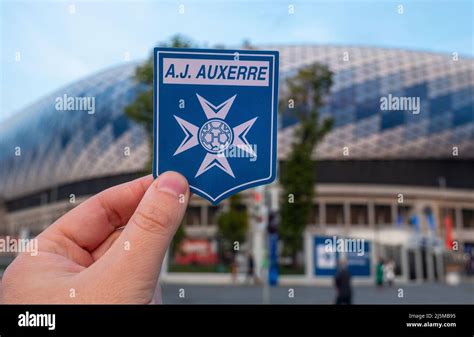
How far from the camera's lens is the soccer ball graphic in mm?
1546

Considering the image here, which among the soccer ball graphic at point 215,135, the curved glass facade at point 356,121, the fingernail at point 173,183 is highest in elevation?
the curved glass facade at point 356,121

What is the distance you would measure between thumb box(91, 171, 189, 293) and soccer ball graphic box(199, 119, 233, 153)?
142mm

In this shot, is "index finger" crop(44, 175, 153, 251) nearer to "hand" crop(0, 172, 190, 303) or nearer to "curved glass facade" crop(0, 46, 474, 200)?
"hand" crop(0, 172, 190, 303)

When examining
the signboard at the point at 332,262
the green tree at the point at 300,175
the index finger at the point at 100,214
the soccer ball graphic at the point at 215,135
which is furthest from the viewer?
the green tree at the point at 300,175

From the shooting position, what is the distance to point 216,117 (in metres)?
1.58

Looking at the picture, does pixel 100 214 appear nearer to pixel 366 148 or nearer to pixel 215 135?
pixel 215 135

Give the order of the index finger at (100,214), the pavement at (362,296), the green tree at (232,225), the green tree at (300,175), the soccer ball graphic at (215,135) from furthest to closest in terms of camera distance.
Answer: the green tree at (232,225) → the green tree at (300,175) → the pavement at (362,296) → the index finger at (100,214) → the soccer ball graphic at (215,135)

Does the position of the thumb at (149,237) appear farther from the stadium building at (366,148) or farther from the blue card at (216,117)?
the stadium building at (366,148)

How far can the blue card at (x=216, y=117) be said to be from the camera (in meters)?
1.56

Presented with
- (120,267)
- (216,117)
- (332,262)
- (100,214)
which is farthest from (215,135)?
(332,262)

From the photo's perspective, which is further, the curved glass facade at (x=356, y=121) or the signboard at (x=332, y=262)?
the curved glass facade at (x=356, y=121)

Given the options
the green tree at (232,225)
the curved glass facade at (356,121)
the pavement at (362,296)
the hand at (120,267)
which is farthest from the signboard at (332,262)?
the curved glass facade at (356,121)

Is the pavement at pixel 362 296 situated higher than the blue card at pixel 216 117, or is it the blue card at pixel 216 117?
the blue card at pixel 216 117
